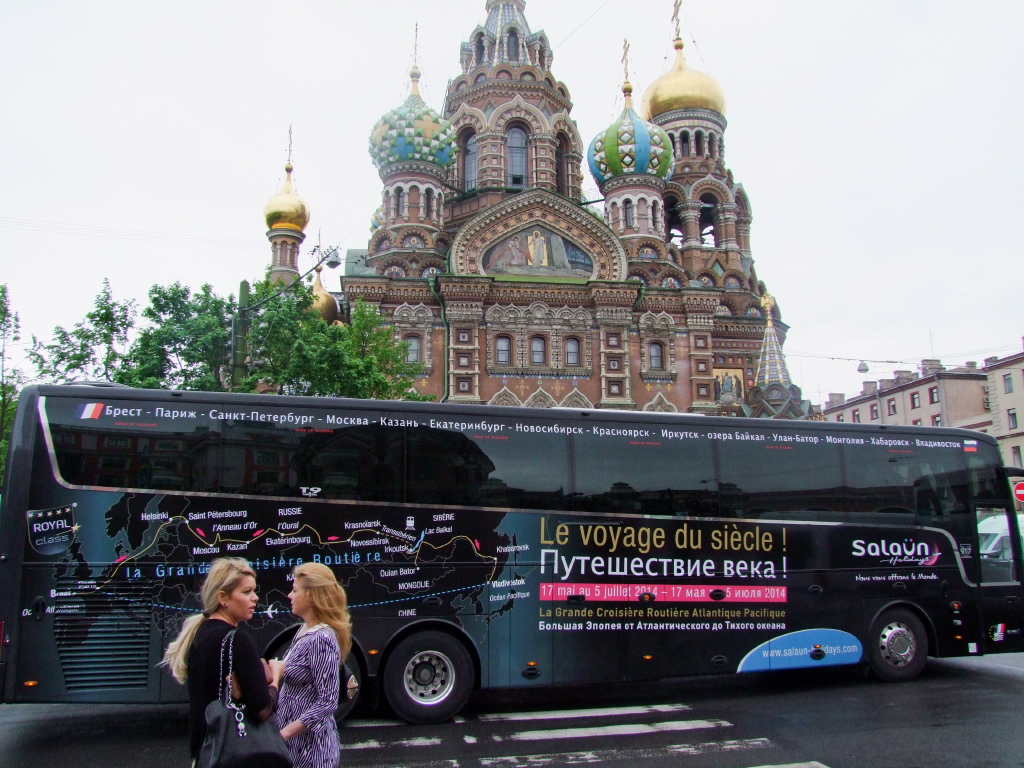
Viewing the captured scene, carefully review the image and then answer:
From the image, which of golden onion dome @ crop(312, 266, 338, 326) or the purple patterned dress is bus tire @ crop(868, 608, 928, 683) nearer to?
the purple patterned dress

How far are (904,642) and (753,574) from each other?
2.36 meters

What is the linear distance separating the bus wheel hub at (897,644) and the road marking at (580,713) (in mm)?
2767

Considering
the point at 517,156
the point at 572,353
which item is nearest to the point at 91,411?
the point at 572,353

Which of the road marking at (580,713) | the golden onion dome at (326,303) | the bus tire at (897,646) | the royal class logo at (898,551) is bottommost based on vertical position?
the road marking at (580,713)

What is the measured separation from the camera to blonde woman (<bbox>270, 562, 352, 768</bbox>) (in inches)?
159

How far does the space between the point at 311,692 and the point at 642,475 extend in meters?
5.40

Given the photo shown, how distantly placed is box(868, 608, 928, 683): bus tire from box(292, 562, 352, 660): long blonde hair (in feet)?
25.3

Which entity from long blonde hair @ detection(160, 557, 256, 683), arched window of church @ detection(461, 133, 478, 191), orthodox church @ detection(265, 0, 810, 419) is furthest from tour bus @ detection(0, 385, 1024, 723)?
arched window of church @ detection(461, 133, 478, 191)

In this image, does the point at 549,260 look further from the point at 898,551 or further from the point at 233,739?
the point at 233,739

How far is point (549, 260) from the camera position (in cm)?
3622

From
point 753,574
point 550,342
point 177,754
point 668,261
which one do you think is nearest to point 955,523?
point 753,574

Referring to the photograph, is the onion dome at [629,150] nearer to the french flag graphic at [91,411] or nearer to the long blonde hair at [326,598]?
the french flag graphic at [91,411]

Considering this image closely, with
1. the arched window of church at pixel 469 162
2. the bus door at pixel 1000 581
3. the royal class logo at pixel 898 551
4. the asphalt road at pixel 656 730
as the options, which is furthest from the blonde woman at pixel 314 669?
the arched window of church at pixel 469 162

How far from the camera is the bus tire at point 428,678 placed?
8078mm
